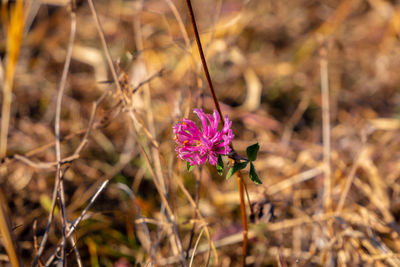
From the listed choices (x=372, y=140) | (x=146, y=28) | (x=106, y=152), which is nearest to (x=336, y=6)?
(x=372, y=140)

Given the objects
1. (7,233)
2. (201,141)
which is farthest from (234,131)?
(7,233)

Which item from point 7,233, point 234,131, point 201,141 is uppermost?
point 201,141

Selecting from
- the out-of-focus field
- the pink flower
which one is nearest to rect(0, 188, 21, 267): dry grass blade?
the out-of-focus field

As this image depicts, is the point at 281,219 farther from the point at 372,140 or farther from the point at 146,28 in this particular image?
the point at 146,28

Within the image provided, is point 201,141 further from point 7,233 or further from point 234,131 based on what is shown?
point 234,131

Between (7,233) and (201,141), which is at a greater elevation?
(201,141)

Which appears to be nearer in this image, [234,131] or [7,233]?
[7,233]

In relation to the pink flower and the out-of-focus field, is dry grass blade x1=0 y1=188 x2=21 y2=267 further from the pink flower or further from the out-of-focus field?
the pink flower
